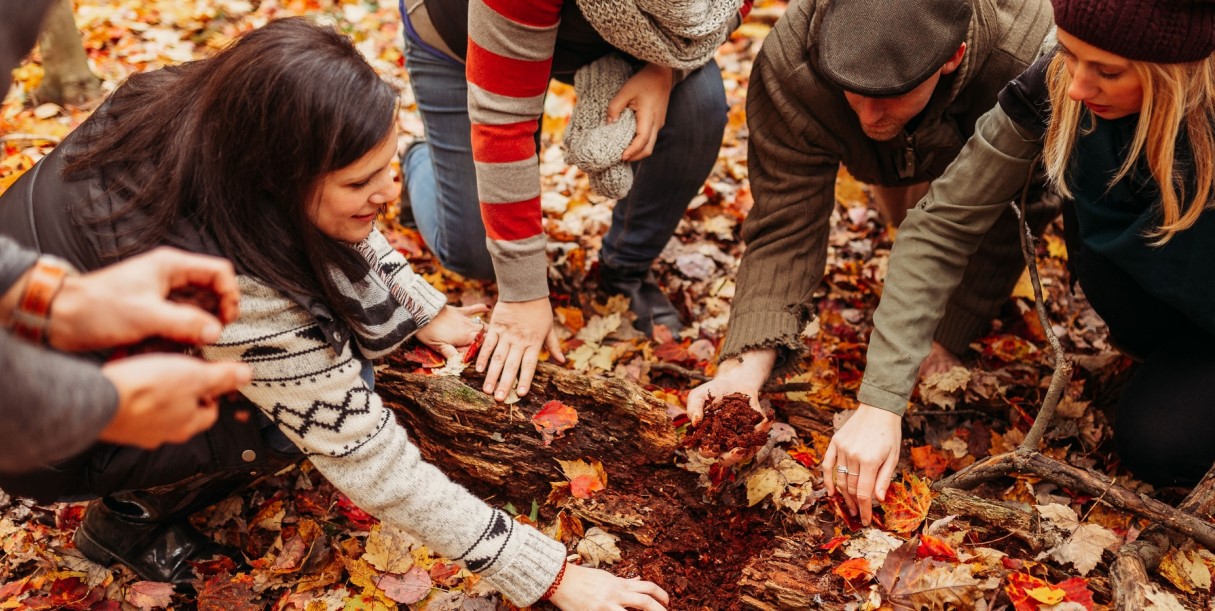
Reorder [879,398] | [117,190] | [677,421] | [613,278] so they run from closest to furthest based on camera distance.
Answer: [117,190]
[879,398]
[677,421]
[613,278]

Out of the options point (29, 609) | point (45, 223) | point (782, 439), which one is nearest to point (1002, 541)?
point (782, 439)

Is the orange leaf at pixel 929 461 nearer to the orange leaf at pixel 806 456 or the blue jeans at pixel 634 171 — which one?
the orange leaf at pixel 806 456

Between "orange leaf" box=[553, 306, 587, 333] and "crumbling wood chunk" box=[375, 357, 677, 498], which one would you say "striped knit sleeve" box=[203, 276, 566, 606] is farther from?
"orange leaf" box=[553, 306, 587, 333]

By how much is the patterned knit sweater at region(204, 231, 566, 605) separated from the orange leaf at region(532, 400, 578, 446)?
401 millimetres

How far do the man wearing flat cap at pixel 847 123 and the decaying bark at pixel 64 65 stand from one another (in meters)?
3.33

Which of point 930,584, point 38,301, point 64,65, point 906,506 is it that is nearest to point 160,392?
point 38,301

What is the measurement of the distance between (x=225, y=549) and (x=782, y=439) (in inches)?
67.4

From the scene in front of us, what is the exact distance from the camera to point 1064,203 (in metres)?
2.54

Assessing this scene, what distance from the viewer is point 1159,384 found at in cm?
Answer: 252

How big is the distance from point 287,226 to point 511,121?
0.88 meters

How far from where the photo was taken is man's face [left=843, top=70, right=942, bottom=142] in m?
2.45

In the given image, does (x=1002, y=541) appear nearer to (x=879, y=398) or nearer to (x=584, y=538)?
(x=879, y=398)

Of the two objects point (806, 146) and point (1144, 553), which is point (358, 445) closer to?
point (806, 146)

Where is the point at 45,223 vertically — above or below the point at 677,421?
above
